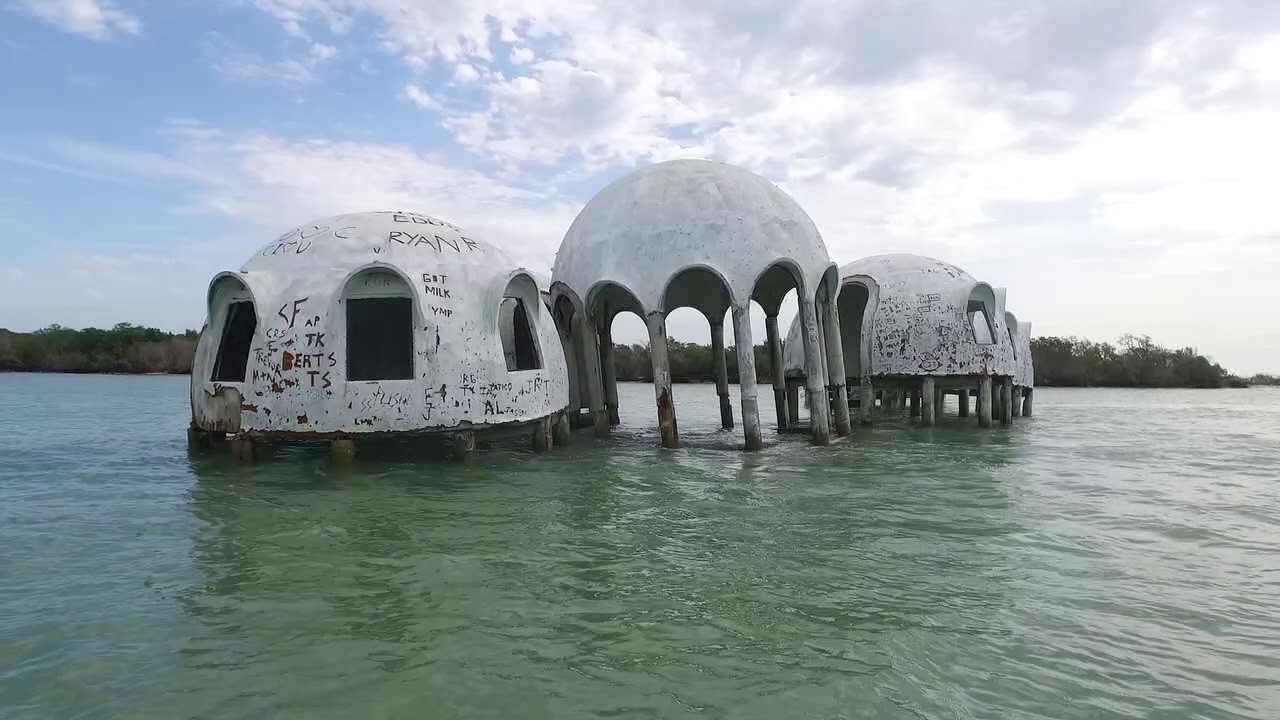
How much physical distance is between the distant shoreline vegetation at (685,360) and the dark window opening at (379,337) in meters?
38.8

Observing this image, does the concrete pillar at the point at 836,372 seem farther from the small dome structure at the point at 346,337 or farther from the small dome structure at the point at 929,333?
→ the small dome structure at the point at 346,337

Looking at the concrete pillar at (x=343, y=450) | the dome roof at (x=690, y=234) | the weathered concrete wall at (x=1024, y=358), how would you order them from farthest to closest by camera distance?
the weathered concrete wall at (x=1024, y=358) → the dome roof at (x=690, y=234) → the concrete pillar at (x=343, y=450)

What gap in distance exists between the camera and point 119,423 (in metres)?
22.8

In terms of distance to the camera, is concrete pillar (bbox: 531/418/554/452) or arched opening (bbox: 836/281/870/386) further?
arched opening (bbox: 836/281/870/386)

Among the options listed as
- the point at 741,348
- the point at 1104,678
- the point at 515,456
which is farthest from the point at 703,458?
the point at 1104,678

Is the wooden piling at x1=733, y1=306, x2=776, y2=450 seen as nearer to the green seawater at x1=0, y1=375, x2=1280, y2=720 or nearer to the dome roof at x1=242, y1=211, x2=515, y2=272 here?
the green seawater at x1=0, y1=375, x2=1280, y2=720

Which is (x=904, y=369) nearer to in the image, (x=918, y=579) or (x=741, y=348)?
(x=741, y=348)

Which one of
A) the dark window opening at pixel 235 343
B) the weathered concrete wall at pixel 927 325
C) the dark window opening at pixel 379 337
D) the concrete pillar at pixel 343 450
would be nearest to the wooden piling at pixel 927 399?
the weathered concrete wall at pixel 927 325

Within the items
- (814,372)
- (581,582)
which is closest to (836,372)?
(814,372)

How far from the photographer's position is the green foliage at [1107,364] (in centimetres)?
6034

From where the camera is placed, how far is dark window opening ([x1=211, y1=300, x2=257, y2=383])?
1400 centimetres

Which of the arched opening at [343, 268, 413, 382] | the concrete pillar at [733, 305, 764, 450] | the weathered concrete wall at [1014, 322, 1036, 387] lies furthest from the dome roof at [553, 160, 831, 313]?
the weathered concrete wall at [1014, 322, 1036, 387]

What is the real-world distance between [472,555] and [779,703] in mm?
3955

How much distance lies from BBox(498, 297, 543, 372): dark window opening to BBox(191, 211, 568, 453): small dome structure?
0.91 m
